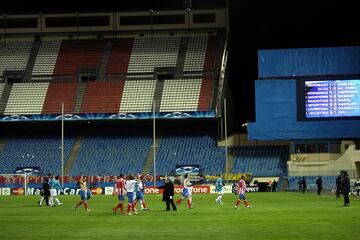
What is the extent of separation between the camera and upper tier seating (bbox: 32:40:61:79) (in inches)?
3369

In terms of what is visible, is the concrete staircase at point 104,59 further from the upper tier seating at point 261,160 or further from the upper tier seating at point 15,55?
the upper tier seating at point 261,160

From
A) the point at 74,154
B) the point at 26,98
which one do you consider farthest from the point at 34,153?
the point at 26,98

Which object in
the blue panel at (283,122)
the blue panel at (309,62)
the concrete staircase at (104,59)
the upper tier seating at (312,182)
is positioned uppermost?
the concrete staircase at (104,59)

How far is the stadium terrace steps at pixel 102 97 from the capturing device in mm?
80750

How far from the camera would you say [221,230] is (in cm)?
2567

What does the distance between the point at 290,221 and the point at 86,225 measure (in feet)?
27.6

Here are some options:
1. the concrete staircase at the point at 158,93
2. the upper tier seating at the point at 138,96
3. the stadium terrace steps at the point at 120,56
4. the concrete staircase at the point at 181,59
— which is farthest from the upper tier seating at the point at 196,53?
the stadium terrace steps at the point at 120,56

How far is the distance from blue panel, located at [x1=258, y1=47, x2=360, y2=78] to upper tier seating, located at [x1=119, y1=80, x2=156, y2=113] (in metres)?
13.5

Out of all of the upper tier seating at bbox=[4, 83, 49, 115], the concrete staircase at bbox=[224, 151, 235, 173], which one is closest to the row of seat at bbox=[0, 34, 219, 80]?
the upper tier seating at bbox=[4, 83, 49, 115]

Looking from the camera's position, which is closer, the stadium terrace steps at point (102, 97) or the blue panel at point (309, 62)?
the blue panel at point (309, 62)

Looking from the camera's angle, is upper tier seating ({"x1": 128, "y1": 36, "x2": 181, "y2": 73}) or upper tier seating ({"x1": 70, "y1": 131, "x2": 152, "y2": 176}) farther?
upper tier seating ({"x1": 128, "y1": 36, "x2": 181, "y2": 73})

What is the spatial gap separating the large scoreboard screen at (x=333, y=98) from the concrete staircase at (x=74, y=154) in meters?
26.1

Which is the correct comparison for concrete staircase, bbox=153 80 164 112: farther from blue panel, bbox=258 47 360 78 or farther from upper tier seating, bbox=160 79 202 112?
blue panel, bbox=258 47 360 78

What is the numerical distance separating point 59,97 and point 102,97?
511cm
